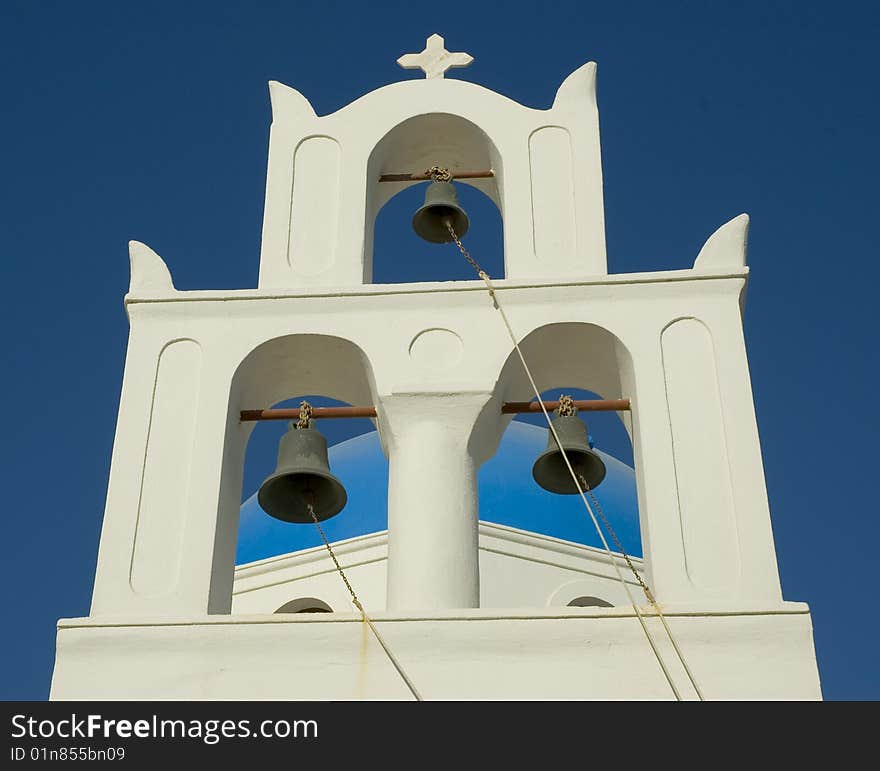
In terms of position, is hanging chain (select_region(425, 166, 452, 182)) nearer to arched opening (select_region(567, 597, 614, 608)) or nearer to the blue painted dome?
the blue painted dome

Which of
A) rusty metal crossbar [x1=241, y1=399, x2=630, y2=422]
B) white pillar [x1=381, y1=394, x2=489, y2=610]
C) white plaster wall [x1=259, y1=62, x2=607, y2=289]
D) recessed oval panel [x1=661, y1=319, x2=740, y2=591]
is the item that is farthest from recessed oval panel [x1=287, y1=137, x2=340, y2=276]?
recessed oval panel [x1=661, y1=319, x2=740, y2=591]

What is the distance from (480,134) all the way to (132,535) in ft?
11.4

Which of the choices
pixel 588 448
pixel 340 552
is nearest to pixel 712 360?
pixel 588 448

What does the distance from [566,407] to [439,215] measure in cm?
199

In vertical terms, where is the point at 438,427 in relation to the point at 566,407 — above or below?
below

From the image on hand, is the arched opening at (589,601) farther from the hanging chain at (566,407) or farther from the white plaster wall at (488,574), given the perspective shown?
the hanging chain at (566,407)

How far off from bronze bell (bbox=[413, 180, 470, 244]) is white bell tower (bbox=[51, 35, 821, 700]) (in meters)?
0.20

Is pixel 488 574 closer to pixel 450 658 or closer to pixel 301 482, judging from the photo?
pixel 301 482

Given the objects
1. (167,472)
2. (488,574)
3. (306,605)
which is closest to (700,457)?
(167,472)

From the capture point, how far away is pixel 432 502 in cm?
820

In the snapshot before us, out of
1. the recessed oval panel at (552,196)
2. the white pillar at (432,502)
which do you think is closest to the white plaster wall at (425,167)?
the recessed oval panel at (552,196)

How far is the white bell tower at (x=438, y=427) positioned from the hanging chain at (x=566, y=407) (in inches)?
6.1

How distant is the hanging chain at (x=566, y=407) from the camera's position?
8.95m
